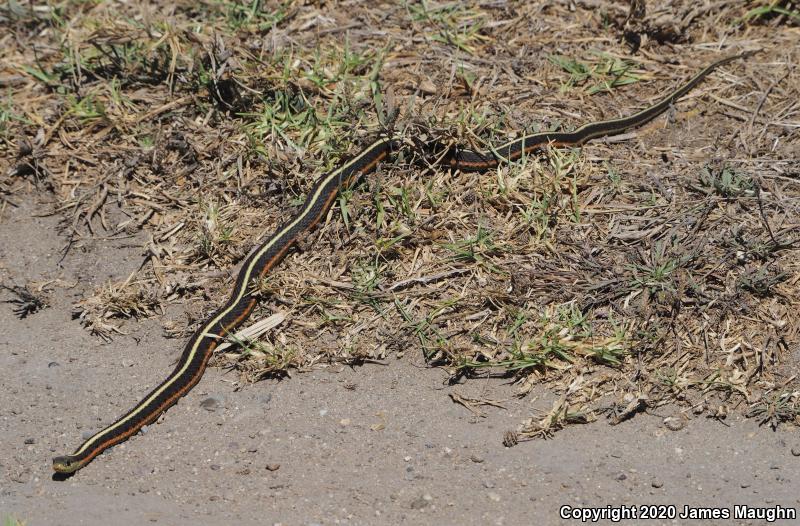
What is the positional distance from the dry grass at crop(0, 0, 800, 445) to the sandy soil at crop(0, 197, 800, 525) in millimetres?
199

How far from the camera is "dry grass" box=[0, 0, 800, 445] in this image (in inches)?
258

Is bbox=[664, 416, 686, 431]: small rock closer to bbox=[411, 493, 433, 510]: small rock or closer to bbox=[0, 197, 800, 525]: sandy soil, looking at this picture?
bbox=[0, 197, 800, 525]: sandy soil

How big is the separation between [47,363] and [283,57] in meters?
3.66

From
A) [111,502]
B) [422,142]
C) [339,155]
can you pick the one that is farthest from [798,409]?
[111,502]

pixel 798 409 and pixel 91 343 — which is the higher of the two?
pixel 798 409

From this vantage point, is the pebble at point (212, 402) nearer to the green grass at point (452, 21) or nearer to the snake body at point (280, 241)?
the snake body at point (280, 241)

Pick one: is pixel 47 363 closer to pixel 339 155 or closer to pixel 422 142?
pixel 339 155

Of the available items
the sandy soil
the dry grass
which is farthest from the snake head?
the dry grass

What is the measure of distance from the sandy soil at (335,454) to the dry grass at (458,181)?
7.8 inches

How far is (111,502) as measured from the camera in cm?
594

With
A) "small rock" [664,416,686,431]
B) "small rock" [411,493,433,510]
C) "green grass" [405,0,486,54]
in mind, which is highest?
"green grass" [405,0,486,54]

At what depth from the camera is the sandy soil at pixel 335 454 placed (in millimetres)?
5664

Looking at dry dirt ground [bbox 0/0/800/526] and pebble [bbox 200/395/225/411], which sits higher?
dry dirt ground [bbox 0/0/800/526]

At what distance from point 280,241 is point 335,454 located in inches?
81.0
